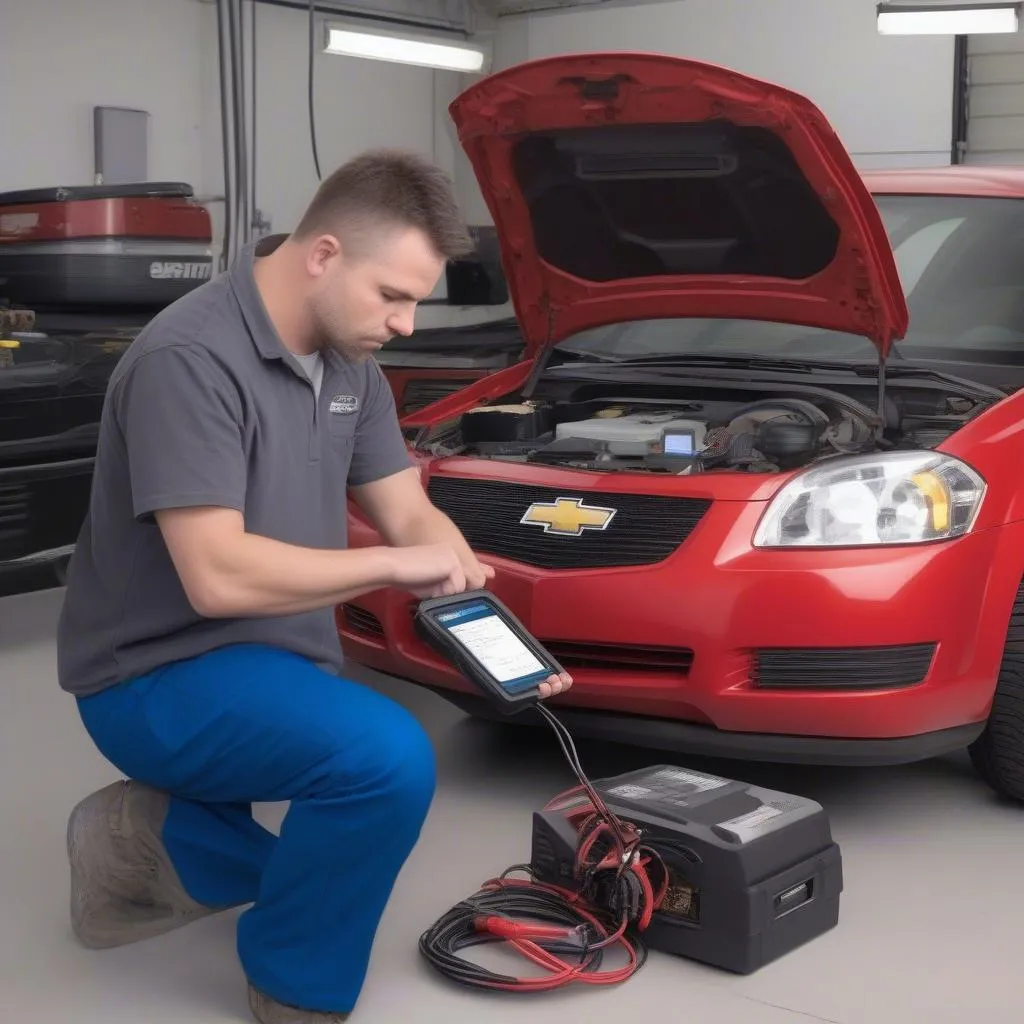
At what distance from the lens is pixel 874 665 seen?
265cm

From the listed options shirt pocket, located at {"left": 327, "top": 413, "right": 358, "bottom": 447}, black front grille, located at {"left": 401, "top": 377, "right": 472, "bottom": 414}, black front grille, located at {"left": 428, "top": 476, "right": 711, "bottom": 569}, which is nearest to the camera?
shirt pocket, located at {"left": 327, "top": 413, "right": 358, "bottom": 447}

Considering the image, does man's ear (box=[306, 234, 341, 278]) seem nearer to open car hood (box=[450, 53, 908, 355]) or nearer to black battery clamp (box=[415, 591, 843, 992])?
black battery clamp (box=[415, 591, 843, 992])

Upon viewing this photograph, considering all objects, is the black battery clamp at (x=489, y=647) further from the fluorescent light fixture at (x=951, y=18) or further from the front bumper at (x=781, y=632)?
the fluorescent light fixture at (x=951, y=18)

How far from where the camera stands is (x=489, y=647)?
2.27 metres

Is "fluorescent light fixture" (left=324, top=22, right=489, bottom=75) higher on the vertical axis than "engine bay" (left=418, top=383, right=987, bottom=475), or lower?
higher

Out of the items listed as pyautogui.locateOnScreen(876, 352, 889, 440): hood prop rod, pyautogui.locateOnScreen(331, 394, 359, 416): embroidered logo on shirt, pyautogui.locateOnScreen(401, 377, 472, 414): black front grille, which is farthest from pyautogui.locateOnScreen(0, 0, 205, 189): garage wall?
pyautogui.locateOnScreen(331, 394, 359, 416): embroidered logo on shirt

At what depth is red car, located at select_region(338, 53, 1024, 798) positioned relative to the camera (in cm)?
267

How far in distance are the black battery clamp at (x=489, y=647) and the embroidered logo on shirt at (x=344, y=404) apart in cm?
35

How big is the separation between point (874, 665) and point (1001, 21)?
4.90 metres

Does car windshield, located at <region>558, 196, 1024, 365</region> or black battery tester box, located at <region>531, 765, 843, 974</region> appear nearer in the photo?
black battery tester box, located at <region>531, 765, 843, 974</region>

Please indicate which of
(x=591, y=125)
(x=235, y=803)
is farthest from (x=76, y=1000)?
(x=591, y=125)

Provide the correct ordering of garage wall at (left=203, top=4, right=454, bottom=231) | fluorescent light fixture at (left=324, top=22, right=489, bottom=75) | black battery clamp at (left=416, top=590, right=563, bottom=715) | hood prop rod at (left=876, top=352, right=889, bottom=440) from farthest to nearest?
garage wall at (left=203, top=4, right=454, bottom=231), fluorescent light fixture at (left=324, top=22, right=489, bottom=75), hood prop rod at (left=876, top=352, right=889, bottom=440), black battery clamp at (left=416, top=590, right=563, bottom=715)

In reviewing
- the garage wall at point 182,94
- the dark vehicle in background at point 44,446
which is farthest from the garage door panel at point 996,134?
the dark vehicle in background at point 44,446

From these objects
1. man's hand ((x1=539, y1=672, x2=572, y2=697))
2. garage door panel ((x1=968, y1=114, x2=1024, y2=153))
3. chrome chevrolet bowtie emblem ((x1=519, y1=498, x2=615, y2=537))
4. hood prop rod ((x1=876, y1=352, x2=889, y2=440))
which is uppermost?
garage door panel ((x1=968, y1=114, x2=1024, y2=153))
